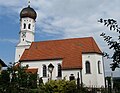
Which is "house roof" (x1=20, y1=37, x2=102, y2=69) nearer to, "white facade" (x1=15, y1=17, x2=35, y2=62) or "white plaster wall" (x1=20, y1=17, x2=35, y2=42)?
"white facade" (x1=15, y1=17, x2=35, y2=62)

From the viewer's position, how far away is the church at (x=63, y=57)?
127ft

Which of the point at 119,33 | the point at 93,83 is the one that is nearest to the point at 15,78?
the point at 119,33

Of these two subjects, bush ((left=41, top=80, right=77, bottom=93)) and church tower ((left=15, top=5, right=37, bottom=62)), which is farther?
church tower ((left=15, top=5, right=37, bottom=62))

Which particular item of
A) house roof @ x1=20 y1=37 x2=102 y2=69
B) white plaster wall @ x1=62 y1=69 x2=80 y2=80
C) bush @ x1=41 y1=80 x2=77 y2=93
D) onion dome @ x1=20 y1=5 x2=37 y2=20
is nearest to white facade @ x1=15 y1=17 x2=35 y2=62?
onion dome @ x1=20 y1=5 x2=37 y2=20

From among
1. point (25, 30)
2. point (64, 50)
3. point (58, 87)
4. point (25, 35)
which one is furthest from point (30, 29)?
point (58, 87)

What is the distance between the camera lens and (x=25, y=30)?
4888 centimetres

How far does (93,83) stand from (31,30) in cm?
→ 2081

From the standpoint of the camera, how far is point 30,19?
50.3 m

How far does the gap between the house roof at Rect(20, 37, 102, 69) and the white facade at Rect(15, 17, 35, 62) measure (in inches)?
101

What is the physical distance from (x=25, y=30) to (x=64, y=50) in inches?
471

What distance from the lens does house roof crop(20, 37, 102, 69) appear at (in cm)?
4003

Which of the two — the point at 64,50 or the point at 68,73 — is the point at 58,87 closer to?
the point at 68,73

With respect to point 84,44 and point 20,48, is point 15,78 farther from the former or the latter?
point 20,48

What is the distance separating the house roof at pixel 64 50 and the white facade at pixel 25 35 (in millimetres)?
2571
